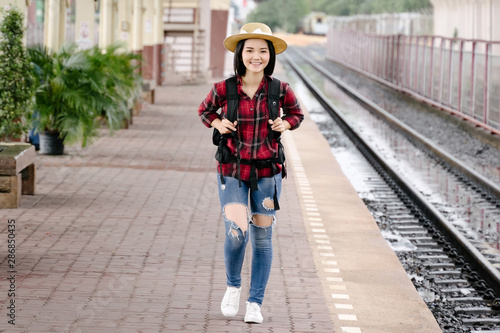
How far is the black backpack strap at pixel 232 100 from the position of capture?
592 centimetres

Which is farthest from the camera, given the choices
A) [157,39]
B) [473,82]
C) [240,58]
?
[157,39]

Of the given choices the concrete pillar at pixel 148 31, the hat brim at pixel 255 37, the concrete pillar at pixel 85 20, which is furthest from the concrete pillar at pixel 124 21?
the hat brim at pixel 255 37

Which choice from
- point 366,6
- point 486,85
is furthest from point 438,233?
point 366,6

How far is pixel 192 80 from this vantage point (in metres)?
35.9

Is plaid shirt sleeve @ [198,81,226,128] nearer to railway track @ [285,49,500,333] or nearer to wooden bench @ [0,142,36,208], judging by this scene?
railway track @ [285,49,500,333]

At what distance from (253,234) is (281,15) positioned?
131 meters

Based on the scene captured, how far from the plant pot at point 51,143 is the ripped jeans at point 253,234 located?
8.70m

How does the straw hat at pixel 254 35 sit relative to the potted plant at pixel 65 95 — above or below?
above

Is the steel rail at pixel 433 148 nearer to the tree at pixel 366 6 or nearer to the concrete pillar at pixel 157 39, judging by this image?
the concrete pillar at pixel 157 39

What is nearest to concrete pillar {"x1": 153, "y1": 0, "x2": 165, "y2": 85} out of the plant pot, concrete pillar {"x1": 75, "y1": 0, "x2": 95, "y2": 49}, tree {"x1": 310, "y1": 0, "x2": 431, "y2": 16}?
concrete pillar {"x1": 75, "y1": 0, "x2": 95, "y2": 49}

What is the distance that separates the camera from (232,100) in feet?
19.5

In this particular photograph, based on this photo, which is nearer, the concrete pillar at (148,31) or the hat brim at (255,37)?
the hat brim at (255,37)

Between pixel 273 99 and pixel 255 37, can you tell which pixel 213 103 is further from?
pixel 255 37

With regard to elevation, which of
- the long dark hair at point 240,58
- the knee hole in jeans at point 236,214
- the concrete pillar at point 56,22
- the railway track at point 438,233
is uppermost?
the concrete pillar at point 56,22
